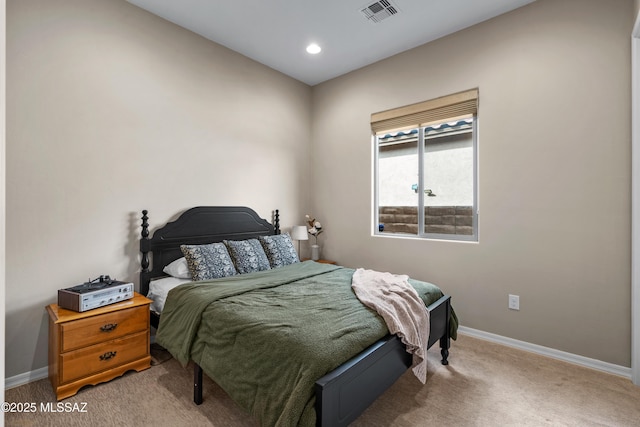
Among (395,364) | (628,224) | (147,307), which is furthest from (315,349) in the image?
(628,224)

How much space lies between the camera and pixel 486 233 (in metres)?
2.95

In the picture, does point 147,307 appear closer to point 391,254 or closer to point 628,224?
point 391,254

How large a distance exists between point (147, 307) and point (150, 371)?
48 centimetres

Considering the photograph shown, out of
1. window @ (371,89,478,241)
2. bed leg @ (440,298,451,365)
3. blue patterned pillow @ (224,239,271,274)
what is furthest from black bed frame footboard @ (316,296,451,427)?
window @ (371,89,478,241)

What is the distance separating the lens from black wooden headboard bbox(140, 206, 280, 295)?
2.77 meters

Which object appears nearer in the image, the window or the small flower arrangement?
the window

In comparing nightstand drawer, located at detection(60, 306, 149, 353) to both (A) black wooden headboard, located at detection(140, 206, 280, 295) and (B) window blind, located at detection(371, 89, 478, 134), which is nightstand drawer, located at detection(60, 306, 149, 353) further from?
(B) window blind, located at detection(371, 89, 478, 134)

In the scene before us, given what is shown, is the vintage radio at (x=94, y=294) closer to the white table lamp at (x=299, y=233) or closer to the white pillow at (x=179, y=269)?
the white pillow at (x=179, y=269)

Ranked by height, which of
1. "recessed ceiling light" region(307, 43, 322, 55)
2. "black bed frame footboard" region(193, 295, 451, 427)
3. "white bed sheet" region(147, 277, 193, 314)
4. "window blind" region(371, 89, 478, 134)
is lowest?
"black bed frame footboard" region(193, 295, 451, 427)

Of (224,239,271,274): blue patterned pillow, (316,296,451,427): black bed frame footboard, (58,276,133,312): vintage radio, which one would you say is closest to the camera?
(316,296,451,427): black bed frame footboard

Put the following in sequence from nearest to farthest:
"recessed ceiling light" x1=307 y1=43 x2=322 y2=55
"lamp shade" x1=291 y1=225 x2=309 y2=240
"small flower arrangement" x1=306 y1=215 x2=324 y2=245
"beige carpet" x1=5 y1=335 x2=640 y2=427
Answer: "beige carpet" x1=5 y1=335 x2=640 y2=427 → "recessed ceiling light" x1=307 y1=43 x2=322 y2=55 → "lamp shade" x1=291 y1=225 x2=309 y2=240 → "small flower arrangement" x1=306 y1=215 x2=324 y2=245

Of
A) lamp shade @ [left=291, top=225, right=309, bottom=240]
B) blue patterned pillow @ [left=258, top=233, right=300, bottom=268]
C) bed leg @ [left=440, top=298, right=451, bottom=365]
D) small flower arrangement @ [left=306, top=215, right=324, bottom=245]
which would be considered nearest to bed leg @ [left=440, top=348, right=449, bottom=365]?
bed leg @ [left=440, top=298, right=451, bottom=365]

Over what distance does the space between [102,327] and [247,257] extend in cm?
121

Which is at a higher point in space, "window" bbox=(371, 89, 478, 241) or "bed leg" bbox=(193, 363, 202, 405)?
"window" bbox=(371, 89, 478, 241)
